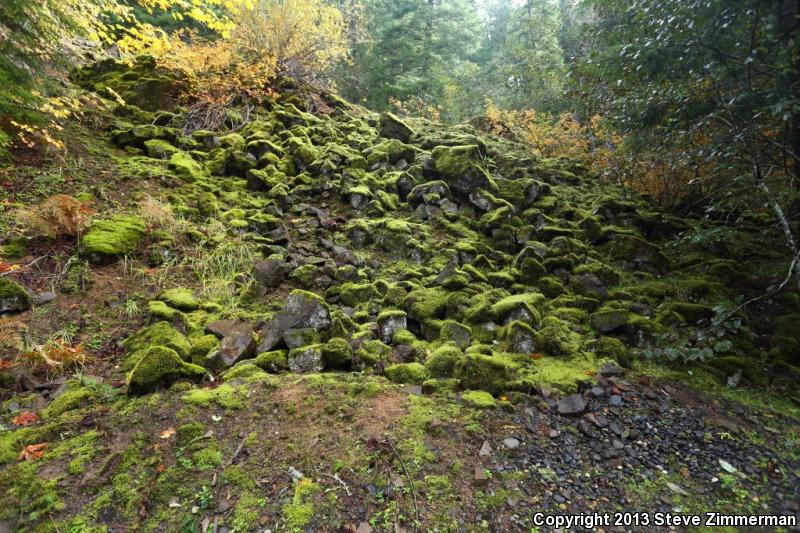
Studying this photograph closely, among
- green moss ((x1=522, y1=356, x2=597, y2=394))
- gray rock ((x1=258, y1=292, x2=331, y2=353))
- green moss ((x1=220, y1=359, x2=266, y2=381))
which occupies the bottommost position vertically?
green moss ((x1=220, y1=359, x2=266, y2=381))

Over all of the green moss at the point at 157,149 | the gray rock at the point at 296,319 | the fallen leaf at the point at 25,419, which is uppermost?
the green moss at the point at 157,149

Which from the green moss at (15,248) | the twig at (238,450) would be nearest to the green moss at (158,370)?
the twig at (238,450)

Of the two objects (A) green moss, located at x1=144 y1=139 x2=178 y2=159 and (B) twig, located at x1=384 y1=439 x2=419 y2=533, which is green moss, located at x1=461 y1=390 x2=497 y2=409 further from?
(A) green moss, located at x1=144 y1=139 x2=178 y2=159

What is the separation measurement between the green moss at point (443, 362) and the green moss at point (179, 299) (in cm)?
335

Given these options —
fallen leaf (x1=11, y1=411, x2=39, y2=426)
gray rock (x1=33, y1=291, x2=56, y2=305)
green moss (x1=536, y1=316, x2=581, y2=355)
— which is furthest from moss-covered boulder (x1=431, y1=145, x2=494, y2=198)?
fallen leaf (x1=11, y1=411, x2=39, y2=426)

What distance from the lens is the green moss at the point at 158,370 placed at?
12.4ft

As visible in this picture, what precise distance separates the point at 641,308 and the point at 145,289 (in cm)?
733

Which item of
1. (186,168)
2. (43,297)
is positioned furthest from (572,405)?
(186,168)

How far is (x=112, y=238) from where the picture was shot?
573 cm

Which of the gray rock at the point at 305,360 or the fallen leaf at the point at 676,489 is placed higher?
the gray rock at the point at 305,360

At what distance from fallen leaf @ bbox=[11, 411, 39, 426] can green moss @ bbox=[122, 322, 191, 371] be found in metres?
0.86

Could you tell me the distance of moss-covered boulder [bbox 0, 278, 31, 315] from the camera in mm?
4371

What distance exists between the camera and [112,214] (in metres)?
6.28

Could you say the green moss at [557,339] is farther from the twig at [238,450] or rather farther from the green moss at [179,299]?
the green moss at [179,299]
